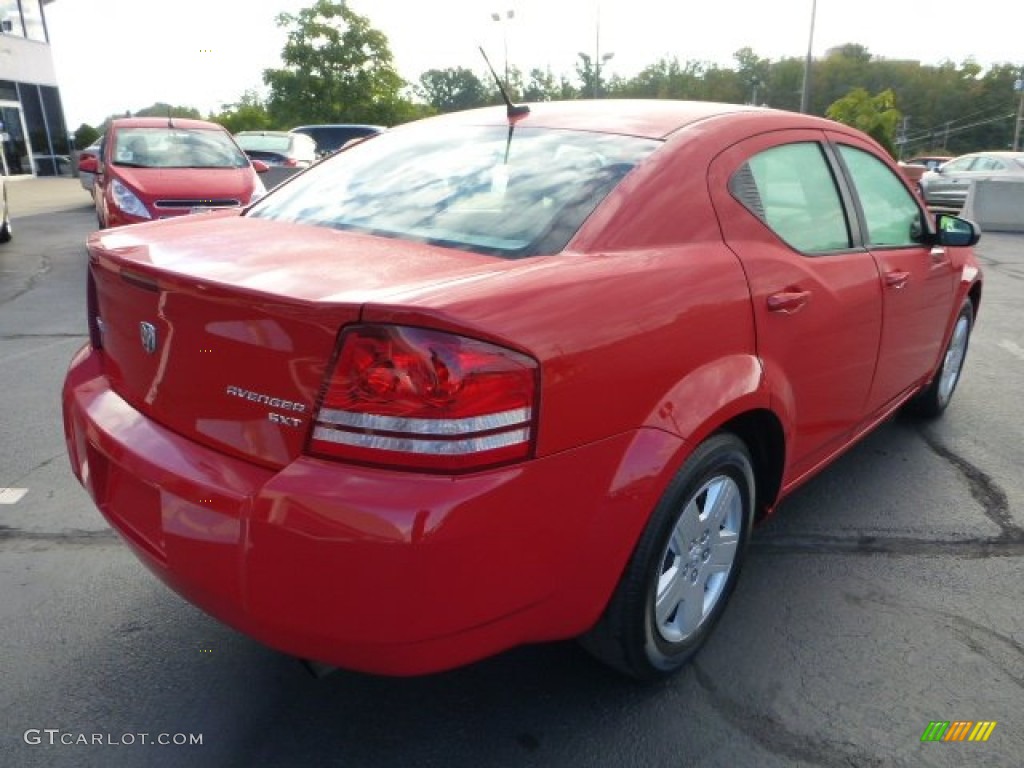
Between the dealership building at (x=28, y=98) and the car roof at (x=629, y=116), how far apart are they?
87.5 feet

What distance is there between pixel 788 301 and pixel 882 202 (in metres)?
1.21

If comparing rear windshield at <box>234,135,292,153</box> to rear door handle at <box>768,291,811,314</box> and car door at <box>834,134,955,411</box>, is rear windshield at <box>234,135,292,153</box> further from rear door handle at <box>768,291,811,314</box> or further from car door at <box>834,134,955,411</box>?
rear door handle at <box>768,291,811,314</box>

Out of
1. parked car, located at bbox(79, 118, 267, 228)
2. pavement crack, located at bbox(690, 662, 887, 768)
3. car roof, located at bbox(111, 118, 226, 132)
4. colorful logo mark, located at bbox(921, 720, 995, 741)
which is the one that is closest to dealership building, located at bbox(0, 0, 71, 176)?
car roof, located at bbox(111, 118, 226, 132)

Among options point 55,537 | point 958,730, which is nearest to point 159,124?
point 55,537

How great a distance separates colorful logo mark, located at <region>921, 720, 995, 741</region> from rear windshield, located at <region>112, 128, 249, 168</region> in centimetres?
949

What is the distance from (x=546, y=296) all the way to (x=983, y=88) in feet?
329

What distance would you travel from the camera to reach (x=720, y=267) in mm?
2242

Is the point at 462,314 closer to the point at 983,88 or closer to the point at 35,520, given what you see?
the point at 35,520

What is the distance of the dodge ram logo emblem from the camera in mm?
2031

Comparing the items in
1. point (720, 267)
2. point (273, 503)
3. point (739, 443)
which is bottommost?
point (739, 443)

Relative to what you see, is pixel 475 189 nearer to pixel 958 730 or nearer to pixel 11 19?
pixel 958 730

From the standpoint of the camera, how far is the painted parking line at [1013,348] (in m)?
6.00

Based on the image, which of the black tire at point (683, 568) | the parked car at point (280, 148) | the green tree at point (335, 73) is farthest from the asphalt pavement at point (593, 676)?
the green tree at point (335, 73)

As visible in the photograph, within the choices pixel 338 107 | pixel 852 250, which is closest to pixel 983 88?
pixel 338 107
